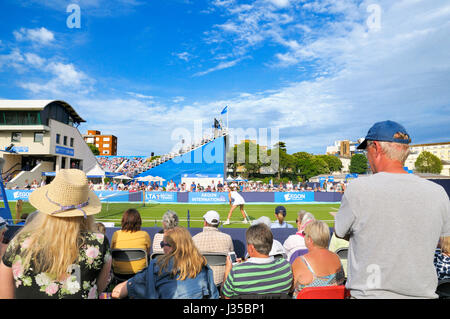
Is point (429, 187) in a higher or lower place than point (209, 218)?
higher

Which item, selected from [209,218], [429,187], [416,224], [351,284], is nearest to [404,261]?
[416,224]

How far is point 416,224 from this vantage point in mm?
1898

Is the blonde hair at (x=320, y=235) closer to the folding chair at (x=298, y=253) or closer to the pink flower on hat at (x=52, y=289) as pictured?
the folding chair at (x=298, y=253)

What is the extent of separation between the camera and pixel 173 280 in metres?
2.82

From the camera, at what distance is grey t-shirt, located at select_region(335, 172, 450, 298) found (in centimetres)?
190

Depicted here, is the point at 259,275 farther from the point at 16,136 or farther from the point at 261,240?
the point at 16,136

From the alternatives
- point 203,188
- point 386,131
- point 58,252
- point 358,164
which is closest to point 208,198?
point 203,188

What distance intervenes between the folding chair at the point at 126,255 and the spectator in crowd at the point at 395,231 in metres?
3.56

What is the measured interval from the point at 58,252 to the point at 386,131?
263 cm

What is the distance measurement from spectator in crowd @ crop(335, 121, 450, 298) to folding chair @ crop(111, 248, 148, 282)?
3.56 metres

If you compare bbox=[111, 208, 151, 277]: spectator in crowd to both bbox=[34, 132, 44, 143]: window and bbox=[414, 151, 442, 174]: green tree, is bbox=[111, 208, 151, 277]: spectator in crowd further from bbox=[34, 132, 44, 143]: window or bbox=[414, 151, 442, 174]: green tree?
bbox=[414, 151, 442, 174]: green tree

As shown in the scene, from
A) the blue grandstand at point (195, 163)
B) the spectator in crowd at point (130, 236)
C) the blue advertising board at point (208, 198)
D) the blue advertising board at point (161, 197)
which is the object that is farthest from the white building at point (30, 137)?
the spectator in crowd at point (130, 236)

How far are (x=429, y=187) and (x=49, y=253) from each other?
2741mm
